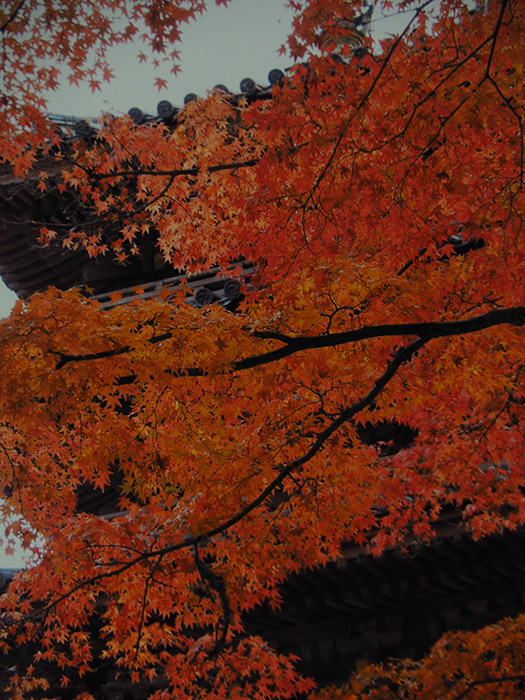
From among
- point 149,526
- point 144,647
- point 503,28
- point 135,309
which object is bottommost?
point 144,647

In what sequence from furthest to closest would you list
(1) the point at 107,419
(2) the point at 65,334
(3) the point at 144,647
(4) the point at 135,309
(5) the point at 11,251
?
(5) the point at 11,251 → (3) the point at 144,647 → (1) the point at 107,419 → (4) the point at 135,309 → (2) the point at 65,334

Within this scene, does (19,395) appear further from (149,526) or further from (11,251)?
(11,251)

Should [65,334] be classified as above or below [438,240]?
below

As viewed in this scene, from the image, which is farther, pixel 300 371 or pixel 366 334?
pixel 300 371

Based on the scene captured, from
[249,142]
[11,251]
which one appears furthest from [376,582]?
[11,251]

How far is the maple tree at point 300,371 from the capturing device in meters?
4.09

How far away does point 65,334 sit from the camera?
3.64 metres

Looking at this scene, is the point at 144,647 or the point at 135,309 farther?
the point at 144,647

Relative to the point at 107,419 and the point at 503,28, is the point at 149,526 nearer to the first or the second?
the point at 107,419

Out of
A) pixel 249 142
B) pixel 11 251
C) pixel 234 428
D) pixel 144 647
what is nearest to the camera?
pixel 234 428

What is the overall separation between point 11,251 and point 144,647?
6.86 m

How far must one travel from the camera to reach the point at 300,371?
5051 mm

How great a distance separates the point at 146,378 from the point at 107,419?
149 centimetres

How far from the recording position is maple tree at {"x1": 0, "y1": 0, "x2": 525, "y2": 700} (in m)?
4.09
